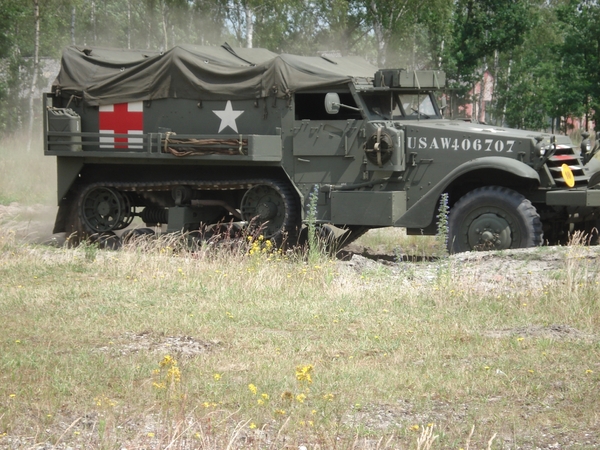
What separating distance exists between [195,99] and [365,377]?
704 cm

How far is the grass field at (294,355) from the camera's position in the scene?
4.87 meters

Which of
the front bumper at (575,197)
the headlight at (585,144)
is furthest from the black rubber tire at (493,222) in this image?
the headlight at (585,144)

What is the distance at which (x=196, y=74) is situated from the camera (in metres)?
12.2

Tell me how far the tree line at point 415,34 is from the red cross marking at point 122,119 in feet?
41.9

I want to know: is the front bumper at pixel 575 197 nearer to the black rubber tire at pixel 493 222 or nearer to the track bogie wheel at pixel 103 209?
the black rubber tire at pixel 493 222

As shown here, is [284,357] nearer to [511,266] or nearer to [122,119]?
[511,266]

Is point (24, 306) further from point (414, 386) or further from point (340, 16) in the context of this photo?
point (340, 16)

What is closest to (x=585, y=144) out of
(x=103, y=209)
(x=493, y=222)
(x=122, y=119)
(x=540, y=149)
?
(x=540, y=149)

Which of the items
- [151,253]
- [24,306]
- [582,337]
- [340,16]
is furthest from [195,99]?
[340,16]

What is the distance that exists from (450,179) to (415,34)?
16714 mm

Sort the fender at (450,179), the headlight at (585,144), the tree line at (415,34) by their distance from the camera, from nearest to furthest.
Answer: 1. the fender at (450,179)
2. the headlight at (585,144)
3. the tree line at (415,34)

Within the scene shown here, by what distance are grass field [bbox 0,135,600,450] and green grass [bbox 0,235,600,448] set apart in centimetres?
2

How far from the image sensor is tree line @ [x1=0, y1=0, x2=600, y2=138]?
87.5 feet

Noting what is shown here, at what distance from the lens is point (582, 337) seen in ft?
22.6
